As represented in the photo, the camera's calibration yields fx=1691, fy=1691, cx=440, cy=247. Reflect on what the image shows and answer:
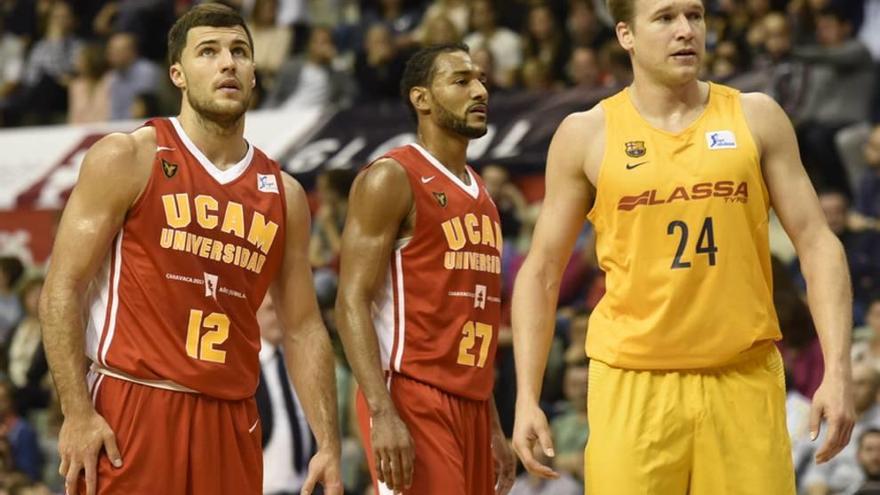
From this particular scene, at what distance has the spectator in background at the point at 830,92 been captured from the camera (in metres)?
12.9

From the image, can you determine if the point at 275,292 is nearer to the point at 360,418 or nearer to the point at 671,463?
the point at 360,418

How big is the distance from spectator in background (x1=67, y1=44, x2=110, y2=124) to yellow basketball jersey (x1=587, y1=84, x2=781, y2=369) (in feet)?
38.6

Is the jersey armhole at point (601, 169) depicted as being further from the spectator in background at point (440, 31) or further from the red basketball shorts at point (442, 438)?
the spectator in background at point (440, 31)

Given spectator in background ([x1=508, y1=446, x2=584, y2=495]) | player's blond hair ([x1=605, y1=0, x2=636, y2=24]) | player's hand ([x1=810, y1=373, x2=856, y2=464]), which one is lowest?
spectator in background ([x1=508, y1=446, x2=584, y2=495])

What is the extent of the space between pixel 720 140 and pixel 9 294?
988 centimetres

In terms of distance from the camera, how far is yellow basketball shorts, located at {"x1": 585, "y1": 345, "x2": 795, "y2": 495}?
573cm

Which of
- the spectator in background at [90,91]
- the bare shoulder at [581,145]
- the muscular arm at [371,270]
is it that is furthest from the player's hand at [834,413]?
the spectator in background at [90,91]

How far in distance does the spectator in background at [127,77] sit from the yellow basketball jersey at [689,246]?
451 inches

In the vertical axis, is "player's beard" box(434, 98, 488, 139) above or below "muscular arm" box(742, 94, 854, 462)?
Result: above

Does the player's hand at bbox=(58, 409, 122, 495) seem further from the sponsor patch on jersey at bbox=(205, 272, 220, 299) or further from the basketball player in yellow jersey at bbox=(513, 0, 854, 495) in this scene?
the basketball player in yellow jersey at bbox=(513, 0, 854, 495)

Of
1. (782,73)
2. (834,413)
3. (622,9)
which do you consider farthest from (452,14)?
(834,413)

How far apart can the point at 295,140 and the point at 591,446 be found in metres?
9.56

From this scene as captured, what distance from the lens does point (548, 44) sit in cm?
1487

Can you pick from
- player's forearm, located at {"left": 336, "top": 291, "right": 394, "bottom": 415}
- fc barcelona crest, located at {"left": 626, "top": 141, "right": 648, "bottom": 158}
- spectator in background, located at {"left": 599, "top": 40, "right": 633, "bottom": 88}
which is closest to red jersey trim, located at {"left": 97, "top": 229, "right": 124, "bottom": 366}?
player's forearm, located at {"left": 336, "top": 291, "right": 394, "bottom": 415}
